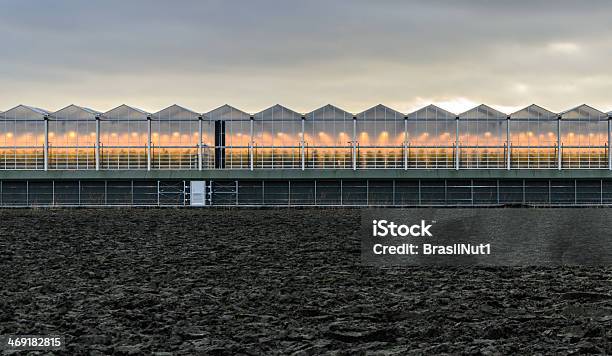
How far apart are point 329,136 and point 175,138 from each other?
43.4ft

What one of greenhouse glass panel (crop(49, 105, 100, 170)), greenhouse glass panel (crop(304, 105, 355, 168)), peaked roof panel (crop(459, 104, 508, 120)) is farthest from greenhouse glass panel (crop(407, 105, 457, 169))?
greenhouse glass panel (crop(49, 105, 100, 170))

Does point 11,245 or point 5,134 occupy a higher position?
point 5,134

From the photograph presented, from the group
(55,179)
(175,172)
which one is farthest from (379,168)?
(55,179)

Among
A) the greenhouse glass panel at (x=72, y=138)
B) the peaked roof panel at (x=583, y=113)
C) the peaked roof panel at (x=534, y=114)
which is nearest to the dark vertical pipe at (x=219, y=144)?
the greenhouse glass panel at (x=72, y=138)

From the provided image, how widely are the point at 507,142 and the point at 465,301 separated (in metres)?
54.3

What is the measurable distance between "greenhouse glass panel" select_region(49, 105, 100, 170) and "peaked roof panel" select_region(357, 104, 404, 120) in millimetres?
22960

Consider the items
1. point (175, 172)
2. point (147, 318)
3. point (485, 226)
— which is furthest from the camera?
point (175, 172)

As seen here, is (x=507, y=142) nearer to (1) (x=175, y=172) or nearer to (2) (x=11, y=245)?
(1) (x=175, y=172)

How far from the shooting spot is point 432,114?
63.8 m

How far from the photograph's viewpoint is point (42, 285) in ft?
44.9

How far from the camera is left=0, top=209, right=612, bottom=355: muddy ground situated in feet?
28.9

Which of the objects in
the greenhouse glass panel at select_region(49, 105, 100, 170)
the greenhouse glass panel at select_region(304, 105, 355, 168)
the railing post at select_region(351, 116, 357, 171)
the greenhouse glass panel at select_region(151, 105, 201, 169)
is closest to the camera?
the railing post at select_region(351, 116, 357, 171)

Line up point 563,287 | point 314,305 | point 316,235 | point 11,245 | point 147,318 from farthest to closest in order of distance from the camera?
1. point 316,235
2. point 11,245
3. point 563,287
4. point 314,305
5. point 147,318

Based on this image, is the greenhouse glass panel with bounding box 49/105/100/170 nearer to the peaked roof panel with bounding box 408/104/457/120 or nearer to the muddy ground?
the peaked roof panel with bounding box 408/104/457/120
